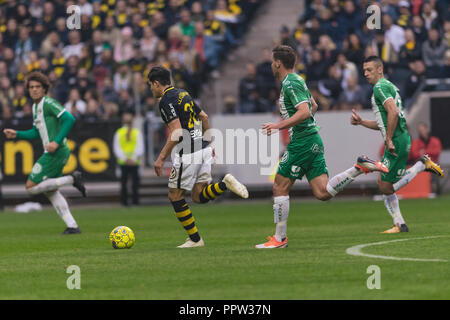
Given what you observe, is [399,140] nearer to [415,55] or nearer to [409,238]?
[409,238]

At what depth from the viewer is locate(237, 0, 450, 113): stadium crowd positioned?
23938 mm

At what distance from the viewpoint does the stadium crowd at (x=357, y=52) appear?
2394 cm

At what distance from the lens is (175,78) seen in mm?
25234

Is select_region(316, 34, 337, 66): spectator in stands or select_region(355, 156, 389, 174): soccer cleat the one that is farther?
select_region(316, 34, 337, 66): spectator in stands

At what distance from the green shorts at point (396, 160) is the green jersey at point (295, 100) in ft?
7.26

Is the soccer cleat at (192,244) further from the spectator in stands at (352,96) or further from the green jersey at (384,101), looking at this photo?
the spectator in stands at (352,96)

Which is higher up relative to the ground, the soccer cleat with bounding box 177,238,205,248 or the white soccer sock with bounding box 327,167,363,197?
the white soccer sock with bounding box 327,167,363,197

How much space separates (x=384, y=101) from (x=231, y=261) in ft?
13.4

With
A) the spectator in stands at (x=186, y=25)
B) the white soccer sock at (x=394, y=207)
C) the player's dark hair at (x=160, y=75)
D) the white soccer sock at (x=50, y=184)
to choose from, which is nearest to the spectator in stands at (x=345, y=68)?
the spectator in stands at (x=186, y=25)

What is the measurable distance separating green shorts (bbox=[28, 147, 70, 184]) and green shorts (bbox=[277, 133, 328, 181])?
17.4 feet

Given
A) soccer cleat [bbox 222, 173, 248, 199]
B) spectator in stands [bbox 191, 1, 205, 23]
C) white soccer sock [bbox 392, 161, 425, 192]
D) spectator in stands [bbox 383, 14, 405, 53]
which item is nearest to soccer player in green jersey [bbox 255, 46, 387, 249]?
soccer cleat [bbox 222, 173, 248, 199]

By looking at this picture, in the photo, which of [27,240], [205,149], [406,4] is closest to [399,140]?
[205,149]

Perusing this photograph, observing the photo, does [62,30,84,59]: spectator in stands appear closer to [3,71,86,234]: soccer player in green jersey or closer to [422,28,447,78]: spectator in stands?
[422,28,447,78]: spectator in stands

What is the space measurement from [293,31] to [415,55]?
4511 millimetres
